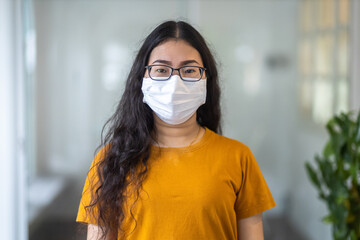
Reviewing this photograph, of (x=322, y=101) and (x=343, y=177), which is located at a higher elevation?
(x=322, y=101)

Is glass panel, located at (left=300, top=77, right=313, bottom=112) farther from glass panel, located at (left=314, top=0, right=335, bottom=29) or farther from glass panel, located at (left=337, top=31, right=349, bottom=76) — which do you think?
glass panel, located at (left=314, top=0, right=335, bottom=29)

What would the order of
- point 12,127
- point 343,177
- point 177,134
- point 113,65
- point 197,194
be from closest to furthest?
1. point 197,194
2. point 177,134
3. point 343,177
4. point 12,127
5. point 113,65

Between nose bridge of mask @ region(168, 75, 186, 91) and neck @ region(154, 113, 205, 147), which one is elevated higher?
nose bridge of mask @ region(168, 75, 186, 91)

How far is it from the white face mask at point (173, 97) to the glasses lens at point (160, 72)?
0.01 m

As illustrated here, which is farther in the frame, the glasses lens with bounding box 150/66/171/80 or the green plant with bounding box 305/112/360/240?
the green plant with bounding box 305/112/360/240

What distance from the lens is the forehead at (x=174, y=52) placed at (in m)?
1.09

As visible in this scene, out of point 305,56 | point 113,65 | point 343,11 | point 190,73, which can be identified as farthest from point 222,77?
point 190,73

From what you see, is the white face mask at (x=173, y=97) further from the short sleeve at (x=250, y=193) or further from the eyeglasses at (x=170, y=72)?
the short sleeve at (x=250, y=193)

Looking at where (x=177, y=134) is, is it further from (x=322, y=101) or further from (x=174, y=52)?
(x=322, y=101)

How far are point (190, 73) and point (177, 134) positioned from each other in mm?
201

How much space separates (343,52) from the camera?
8.62 ft

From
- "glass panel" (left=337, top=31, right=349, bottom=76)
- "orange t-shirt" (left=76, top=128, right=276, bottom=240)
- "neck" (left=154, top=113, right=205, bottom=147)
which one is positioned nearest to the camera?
"orange t-shirt" (left=76, top=128, right=276, bottom=240)

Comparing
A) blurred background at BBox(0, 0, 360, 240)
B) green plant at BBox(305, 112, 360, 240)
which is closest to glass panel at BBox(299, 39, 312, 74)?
blurred background at BBox(0, 0, 360, 240)

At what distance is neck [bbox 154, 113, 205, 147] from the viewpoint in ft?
3.75
